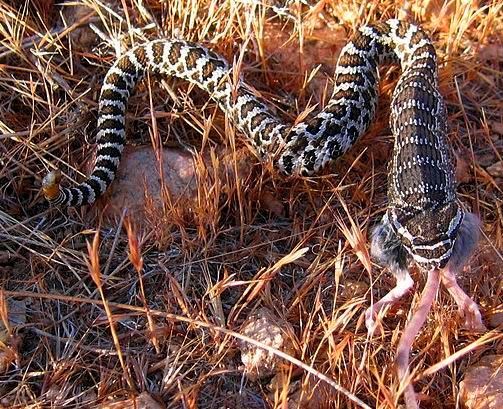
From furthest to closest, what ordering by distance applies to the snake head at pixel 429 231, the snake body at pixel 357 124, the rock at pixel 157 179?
the rock at pixel 157 179, the snake body at pixel 357 124, the snake head at pixel 429 231

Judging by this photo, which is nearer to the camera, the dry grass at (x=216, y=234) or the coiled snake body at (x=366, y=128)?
the dry grass at (x=216, y=234)

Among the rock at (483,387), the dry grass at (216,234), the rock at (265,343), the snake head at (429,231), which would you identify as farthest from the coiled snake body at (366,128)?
the rock at (265,343)

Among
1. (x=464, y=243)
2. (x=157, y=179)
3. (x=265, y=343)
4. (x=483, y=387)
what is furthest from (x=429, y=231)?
(x=157, y=179)

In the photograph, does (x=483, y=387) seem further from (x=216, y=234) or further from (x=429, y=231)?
(x=216, y=234)

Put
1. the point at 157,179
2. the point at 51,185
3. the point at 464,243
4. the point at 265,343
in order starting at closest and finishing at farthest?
the point at 265,343 < the point at 464,243 < the point at 51,185 < the point at 157,179

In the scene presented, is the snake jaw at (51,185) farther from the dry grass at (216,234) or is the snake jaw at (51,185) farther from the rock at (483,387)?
the rock at (483,387)

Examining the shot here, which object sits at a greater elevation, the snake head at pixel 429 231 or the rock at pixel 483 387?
the snake head at pixel 429 231

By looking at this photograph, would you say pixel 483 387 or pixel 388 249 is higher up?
pixel 388 249

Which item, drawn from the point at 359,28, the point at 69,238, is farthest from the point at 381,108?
the point at 69,238

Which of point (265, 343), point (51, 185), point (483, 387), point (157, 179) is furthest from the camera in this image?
point (157, 179)
